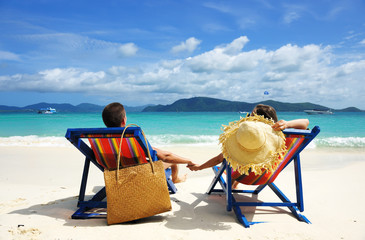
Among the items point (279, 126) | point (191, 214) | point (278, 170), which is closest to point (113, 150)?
point (191, 214)

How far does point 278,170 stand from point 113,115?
1.95 metres

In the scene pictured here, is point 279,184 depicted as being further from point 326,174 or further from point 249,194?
point 326,174

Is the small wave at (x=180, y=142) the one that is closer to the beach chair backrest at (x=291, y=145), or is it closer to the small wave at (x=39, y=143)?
the small wave at (x=39, y=143)

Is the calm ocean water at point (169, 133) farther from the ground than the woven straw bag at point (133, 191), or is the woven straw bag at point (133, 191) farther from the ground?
the woven straw bag at point (133, 191)

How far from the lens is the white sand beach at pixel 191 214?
2557mm

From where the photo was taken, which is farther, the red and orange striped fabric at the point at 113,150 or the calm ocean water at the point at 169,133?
the calm ocean water at the point at 169,133

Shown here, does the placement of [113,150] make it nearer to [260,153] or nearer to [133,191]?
[133,191]

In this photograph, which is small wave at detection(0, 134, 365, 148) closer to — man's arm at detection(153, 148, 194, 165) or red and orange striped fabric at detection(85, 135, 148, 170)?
man's arm at detection(153, 148, 194, 165)

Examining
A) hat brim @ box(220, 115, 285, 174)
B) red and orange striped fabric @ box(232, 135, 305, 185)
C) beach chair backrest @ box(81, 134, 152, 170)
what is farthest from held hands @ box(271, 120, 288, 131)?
beach chair backrest @ box(81, 134, 152, 170)

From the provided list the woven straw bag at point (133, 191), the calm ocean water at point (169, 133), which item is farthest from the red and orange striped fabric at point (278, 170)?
the calm ocean water at point (169, 133)

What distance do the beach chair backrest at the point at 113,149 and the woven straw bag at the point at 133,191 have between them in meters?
0.14

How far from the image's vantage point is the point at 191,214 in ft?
10.1

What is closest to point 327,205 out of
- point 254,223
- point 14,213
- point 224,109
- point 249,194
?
point 249,194

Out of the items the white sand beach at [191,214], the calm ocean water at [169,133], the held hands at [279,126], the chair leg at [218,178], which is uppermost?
the held hands at [279,126]
